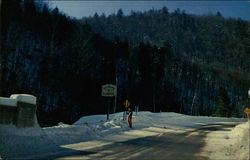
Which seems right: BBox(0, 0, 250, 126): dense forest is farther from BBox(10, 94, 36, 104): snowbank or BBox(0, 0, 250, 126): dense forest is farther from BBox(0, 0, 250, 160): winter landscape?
BBox(10, 94, 36, 104): snowbank

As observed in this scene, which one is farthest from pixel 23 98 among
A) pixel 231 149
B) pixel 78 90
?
pixel 78 90

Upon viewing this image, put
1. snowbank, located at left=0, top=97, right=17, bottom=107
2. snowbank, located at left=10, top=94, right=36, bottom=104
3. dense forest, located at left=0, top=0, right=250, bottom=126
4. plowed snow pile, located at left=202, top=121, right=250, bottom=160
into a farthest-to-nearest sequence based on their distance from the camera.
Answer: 1. dense forest, located at left=0, top=0, right=250, bottom=126
2. snowbank, located at left=10, top=94, right=36, bottom=104
3. snowbank, located at left=0, top=97, right=17, bottom=107
4. plowed snow pile, located at left=202, top=121, right=250, bottom=160

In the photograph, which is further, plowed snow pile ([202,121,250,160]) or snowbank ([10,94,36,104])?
snowbank ([10,94,36,104])

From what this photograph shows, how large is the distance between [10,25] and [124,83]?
110 ft

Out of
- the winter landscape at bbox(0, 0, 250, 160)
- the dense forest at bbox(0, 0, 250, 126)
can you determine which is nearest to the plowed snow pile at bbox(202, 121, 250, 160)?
the winter landscape at bbox(0, 0, 250, 160)

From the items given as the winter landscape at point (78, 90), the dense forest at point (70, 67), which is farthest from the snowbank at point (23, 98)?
the dense forest at point (70, 67)

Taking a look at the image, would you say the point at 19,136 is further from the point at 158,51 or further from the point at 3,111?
the point at 158,51

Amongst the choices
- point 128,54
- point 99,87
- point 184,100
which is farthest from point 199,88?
point 99,87

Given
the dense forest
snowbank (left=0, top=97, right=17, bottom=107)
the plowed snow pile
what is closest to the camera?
the plowed snow pile

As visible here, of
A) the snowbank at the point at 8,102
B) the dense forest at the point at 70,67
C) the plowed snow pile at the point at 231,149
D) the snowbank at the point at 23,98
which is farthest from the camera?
the dense forest at the point at 70,67

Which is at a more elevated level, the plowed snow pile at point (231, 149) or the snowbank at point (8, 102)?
the snowbank at point (8, 102)

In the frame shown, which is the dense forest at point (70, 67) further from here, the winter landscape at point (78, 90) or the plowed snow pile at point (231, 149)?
the plowed snow pile at point (231, 149)

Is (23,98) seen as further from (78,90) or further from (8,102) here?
(78,90)

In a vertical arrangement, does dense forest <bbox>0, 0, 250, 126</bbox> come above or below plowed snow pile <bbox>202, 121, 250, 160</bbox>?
above
